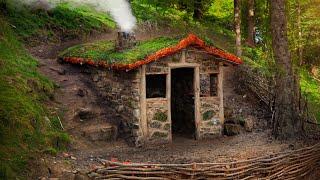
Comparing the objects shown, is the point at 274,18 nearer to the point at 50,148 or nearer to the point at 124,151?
the point at 124,151

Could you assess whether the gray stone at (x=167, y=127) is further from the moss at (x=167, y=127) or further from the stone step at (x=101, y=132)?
the stone step at (x=101, y=132)

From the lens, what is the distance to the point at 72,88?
1492 cm

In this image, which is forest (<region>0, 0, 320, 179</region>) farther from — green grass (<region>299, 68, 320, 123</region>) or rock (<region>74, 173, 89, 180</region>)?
green grass (<region>299, 68, 320, 123</region>)

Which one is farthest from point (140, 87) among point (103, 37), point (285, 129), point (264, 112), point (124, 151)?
point (103, 37)

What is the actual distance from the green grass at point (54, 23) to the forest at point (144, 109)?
5cm

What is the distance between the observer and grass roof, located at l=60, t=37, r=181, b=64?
1295cm

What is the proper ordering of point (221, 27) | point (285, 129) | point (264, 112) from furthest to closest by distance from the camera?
point (221, 27), point (264, 112), point (285, 129)

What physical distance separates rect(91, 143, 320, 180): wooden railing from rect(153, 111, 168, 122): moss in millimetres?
2799

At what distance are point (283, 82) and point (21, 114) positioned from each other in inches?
283

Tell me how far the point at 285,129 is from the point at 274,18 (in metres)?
3.11

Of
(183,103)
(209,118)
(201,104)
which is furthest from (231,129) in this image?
(183,103)

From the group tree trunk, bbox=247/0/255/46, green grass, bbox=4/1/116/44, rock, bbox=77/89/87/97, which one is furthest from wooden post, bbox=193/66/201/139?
tree trunk, bbox=247/0/255/46

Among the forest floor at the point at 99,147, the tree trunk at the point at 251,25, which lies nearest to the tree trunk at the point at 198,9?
the tree trunk at the point at 251,25

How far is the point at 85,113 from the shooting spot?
538 inches
